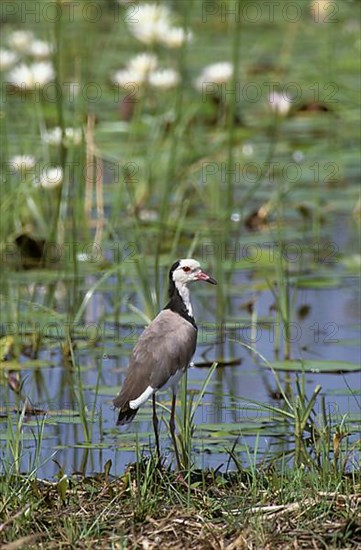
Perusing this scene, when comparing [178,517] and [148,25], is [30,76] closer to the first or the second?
[148,25]

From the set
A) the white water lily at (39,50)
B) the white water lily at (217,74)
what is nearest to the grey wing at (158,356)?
the white water lily at (39,50)

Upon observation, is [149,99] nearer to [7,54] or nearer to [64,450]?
[7,54]

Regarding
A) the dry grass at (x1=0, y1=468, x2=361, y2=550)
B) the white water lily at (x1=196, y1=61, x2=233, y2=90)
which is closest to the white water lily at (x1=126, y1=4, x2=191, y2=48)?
the white water lily at (x1=196, y1=61, x2=233, y2=90)

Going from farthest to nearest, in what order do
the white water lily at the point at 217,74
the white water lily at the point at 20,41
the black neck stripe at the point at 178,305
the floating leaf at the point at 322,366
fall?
the white water lily at the point at 217,74, the white water lily at the point at 20,41, the floating leaf at the point at 322,366, the black neck stripe at the point at 178,305

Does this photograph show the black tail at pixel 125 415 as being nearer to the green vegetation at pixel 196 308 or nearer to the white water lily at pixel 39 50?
the green vegetation at pixel 196 308

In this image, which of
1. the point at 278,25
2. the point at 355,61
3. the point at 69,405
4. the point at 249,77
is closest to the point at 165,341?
the point at 69,405

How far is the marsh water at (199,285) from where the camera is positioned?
537cm

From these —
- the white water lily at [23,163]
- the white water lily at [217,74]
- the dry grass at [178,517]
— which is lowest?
the dry grass at [178,517]

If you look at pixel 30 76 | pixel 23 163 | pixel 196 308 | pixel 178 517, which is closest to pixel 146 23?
pixel 30 76

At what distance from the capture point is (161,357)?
14.9ft

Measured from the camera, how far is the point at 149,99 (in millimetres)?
11500

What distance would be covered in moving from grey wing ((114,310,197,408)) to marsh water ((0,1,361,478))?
342 millimetres

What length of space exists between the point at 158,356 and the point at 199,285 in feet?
9.51

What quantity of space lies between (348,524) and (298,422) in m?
1.08
